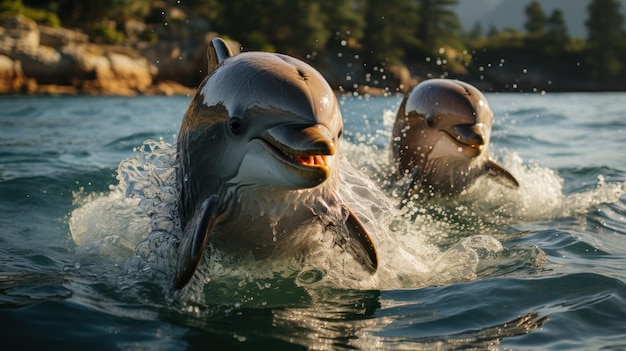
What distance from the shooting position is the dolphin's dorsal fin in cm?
533

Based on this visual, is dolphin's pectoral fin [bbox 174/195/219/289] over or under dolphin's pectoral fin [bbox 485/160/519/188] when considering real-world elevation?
over

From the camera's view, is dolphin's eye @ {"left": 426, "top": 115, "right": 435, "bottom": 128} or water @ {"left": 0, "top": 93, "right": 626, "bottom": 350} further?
dolphin's eye @ {"left": 426, "top": 115, "right": 435, "bottom": 128}

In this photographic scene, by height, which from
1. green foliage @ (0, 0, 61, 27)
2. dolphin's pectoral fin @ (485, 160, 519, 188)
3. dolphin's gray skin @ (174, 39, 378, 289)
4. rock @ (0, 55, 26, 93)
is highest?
dolphin's gray skin @ (174, 39, 378, 289)

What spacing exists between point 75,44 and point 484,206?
3757 cm

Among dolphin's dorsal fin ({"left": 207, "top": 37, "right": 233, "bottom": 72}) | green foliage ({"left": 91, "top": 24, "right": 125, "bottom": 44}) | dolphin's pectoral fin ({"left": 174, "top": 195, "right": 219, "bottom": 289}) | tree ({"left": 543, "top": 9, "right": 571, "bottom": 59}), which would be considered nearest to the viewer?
dolphin's pectoral fin ({"left": 174, "top": 195, "right": 219, "bottom": 289})

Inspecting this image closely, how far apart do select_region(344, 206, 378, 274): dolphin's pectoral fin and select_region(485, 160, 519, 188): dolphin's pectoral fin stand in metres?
3.89

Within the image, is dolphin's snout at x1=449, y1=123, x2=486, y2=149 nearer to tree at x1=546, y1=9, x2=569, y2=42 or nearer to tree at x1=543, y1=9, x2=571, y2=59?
tree at x1=543, y1=9, x2=571, y2=59

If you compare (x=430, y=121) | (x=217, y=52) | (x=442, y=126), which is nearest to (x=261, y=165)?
(x=217, y=52)

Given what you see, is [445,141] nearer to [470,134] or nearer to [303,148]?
[470,134]

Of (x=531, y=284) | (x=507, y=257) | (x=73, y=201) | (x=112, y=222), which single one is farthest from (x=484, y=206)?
(x=73, y=201)

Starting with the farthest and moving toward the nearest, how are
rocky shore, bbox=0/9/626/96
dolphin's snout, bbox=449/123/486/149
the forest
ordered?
the forest → rocky shore, bbox=0/9/626/96 → dolphin's snout, bbox=449/123/486/149

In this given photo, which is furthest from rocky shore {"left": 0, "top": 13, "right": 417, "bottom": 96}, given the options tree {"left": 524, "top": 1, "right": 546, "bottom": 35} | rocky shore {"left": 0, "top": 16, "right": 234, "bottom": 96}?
tree {"left": 524, "top": 1, "right": 546, "bottom": 35}

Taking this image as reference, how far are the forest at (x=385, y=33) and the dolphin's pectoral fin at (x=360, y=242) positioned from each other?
3205 centimetres

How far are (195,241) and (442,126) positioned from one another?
4503 mm
